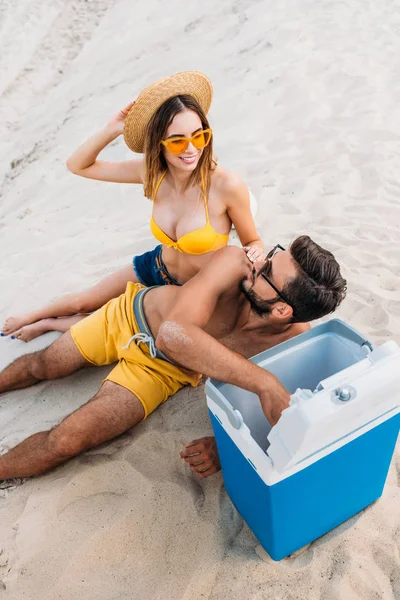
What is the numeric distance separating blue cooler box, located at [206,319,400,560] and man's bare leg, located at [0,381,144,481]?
0.53 meters

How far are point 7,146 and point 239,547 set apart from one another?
5.09 meters

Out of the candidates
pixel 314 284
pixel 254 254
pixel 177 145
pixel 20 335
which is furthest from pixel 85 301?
pixel 314 284

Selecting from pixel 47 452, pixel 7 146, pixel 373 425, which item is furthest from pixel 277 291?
pixel 7 146

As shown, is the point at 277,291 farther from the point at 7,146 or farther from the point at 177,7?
the point at 177,7

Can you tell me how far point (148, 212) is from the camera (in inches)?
161

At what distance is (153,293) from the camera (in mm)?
2465

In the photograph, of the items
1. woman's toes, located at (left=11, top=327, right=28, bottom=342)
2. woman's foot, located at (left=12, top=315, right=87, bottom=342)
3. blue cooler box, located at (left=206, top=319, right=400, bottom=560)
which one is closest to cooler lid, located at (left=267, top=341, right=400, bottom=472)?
blue cooler box, located at (left=206, top=319, right=400, bottom=560)

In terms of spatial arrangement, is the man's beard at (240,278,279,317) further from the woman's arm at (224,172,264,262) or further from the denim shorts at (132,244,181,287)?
the denim shorts at (132,244,181,287)

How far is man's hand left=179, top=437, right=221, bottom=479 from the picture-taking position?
2127mm

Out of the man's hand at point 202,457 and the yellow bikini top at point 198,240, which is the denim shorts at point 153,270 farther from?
the man's hand at point 202,457

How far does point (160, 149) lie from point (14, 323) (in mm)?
1360

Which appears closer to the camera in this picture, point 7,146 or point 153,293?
point 153,293

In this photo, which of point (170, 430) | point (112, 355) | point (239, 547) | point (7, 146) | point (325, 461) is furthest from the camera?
point (7, 146)

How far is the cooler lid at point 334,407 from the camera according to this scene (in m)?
1.36
